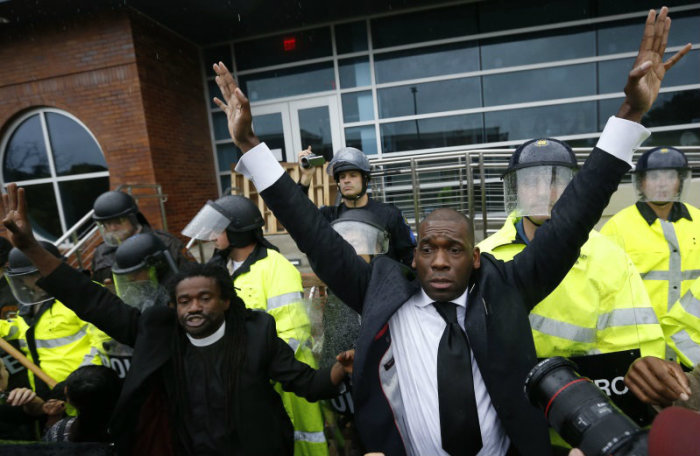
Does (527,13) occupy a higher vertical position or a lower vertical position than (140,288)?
higher

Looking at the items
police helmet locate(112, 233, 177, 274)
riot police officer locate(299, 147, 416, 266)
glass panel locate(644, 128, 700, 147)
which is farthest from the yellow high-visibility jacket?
glass panel locate(644, 128, 700, 147)

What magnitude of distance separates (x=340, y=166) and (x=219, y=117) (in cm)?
642

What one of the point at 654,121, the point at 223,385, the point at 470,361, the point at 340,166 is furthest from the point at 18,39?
the point at 654,121

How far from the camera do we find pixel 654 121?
24.5 ft

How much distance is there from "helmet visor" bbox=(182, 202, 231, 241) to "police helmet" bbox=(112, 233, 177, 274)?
21cm

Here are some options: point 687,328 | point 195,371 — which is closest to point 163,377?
point 195,371

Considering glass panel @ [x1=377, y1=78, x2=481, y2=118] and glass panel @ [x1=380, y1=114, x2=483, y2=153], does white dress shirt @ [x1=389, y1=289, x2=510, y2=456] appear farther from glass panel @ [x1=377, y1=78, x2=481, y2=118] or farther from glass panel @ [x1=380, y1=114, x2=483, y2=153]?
glass panel @ [x1=377, y1=78, x2=481, y2=118]

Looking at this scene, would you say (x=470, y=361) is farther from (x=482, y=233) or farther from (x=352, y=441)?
(x=482, y=233)

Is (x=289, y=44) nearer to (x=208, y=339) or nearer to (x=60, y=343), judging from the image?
(x=60, y=343)

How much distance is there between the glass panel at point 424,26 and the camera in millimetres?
7738

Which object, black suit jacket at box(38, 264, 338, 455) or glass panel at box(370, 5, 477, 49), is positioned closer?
black suit jacket at box(38, 264, 338, 455)

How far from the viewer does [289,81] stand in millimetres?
8602

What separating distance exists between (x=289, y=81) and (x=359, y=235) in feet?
23.6

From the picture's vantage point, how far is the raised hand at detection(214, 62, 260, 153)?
1522 millimetres
